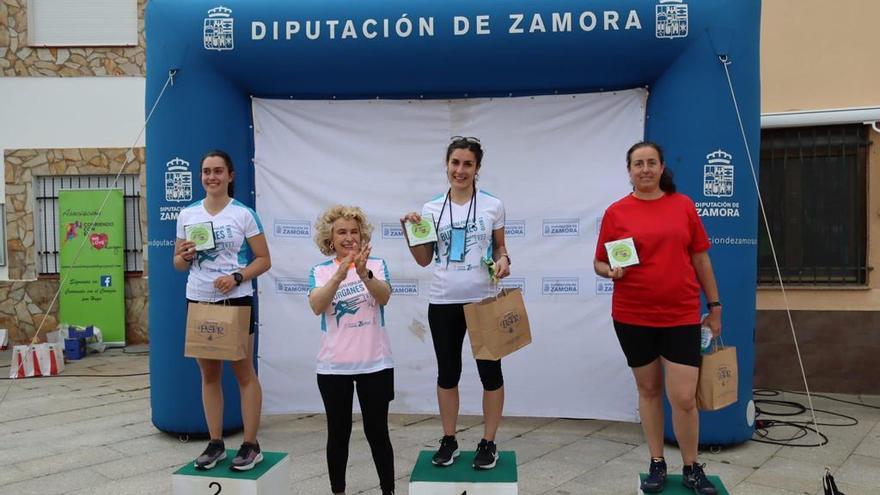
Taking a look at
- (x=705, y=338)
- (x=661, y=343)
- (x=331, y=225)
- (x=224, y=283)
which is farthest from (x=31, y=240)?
(x=705, y=338)

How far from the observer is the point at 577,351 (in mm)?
4852

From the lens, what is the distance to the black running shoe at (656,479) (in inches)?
123

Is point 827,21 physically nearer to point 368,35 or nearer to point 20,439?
point 368,35

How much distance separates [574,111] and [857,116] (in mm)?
2736

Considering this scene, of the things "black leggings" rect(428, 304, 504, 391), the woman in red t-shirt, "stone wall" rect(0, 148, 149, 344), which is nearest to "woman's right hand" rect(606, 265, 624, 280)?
the woman in red t-shirt

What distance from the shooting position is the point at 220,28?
4.43 metres

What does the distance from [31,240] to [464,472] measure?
812 centimetres

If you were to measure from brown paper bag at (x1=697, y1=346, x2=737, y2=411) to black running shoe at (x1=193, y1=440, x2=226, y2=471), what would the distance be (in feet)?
7.61

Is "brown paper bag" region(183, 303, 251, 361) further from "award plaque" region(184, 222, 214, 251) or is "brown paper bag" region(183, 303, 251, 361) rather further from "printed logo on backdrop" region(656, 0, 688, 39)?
"printed logo on backdrop" region(656, 0, 688, 39)

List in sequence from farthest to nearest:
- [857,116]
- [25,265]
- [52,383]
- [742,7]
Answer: [25,265] < [52,383] < [857,116] < [742,7]

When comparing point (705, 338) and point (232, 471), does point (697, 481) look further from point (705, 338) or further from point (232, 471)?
point (232, 471)

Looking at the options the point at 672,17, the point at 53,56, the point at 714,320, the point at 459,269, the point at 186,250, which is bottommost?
the point at 714,320

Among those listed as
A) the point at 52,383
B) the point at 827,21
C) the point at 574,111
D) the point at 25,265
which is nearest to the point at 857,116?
the point at 827,21

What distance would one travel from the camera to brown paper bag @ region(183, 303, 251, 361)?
338 cm
